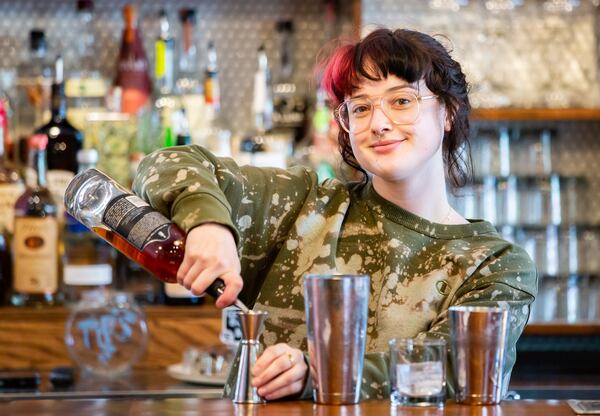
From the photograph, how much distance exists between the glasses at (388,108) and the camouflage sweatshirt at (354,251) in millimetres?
162

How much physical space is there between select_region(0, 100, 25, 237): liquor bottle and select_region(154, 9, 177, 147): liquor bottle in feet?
1.43

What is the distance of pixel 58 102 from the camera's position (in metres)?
2.87

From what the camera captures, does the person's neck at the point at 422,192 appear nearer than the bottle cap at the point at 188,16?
Yes

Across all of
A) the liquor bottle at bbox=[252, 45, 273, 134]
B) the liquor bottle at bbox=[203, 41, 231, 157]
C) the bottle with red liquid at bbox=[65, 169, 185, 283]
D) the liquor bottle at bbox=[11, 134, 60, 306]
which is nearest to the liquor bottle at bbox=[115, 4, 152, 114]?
the liquor bottle at bbox=[203, 41, 231, 157]

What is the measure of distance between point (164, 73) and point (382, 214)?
165 centimetres

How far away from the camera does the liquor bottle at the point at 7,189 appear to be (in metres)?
2.78

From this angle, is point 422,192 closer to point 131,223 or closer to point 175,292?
point 131,223

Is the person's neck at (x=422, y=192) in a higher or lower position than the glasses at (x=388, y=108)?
lower

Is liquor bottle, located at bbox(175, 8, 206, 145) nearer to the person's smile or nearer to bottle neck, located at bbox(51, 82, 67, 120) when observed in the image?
bottle neck, located at bbox(51, 82, 67, 120)

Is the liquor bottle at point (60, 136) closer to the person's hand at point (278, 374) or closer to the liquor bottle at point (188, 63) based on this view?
the liquor bottle at point (188, 63)

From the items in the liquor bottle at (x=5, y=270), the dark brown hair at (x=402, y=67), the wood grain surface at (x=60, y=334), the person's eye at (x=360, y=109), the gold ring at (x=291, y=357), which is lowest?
the wood grain surface at (x=60, y=334)

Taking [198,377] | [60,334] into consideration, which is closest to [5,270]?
[60,334]

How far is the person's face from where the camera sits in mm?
1600

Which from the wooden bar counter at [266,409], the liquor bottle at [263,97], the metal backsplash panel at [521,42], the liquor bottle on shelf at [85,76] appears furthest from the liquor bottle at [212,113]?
the wooden bar counter at [266,409]
